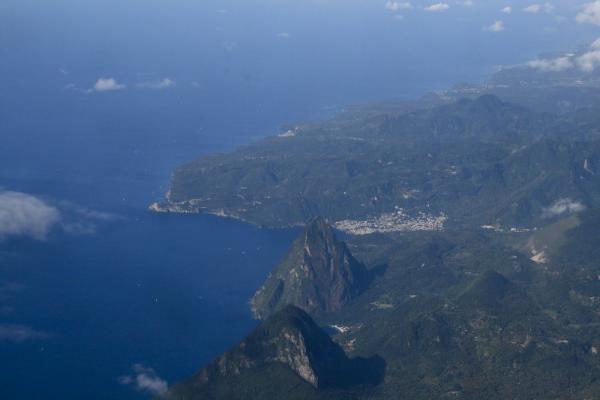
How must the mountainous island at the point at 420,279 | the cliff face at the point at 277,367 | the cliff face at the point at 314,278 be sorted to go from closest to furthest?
the cliff face at the point at 277,367 < the mountainous island at the point at 420,279 < the cliff face at the point at 314,278

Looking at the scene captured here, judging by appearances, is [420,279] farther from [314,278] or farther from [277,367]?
[277,367]

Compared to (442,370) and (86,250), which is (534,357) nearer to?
(442,370)

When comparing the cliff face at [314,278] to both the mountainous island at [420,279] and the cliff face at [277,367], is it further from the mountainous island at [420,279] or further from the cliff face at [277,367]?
the cliff face at [277,367]

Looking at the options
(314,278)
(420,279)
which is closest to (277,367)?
(314,278)

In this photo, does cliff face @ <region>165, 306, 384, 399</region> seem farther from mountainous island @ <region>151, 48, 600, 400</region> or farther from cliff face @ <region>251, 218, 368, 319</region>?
cliff face @ <region>251, 218, 368, 319</region>

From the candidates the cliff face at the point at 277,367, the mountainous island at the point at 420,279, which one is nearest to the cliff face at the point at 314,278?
the mountainous island at the point at 420,279

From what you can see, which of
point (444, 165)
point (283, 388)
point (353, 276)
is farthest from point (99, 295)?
point (444, 165)
